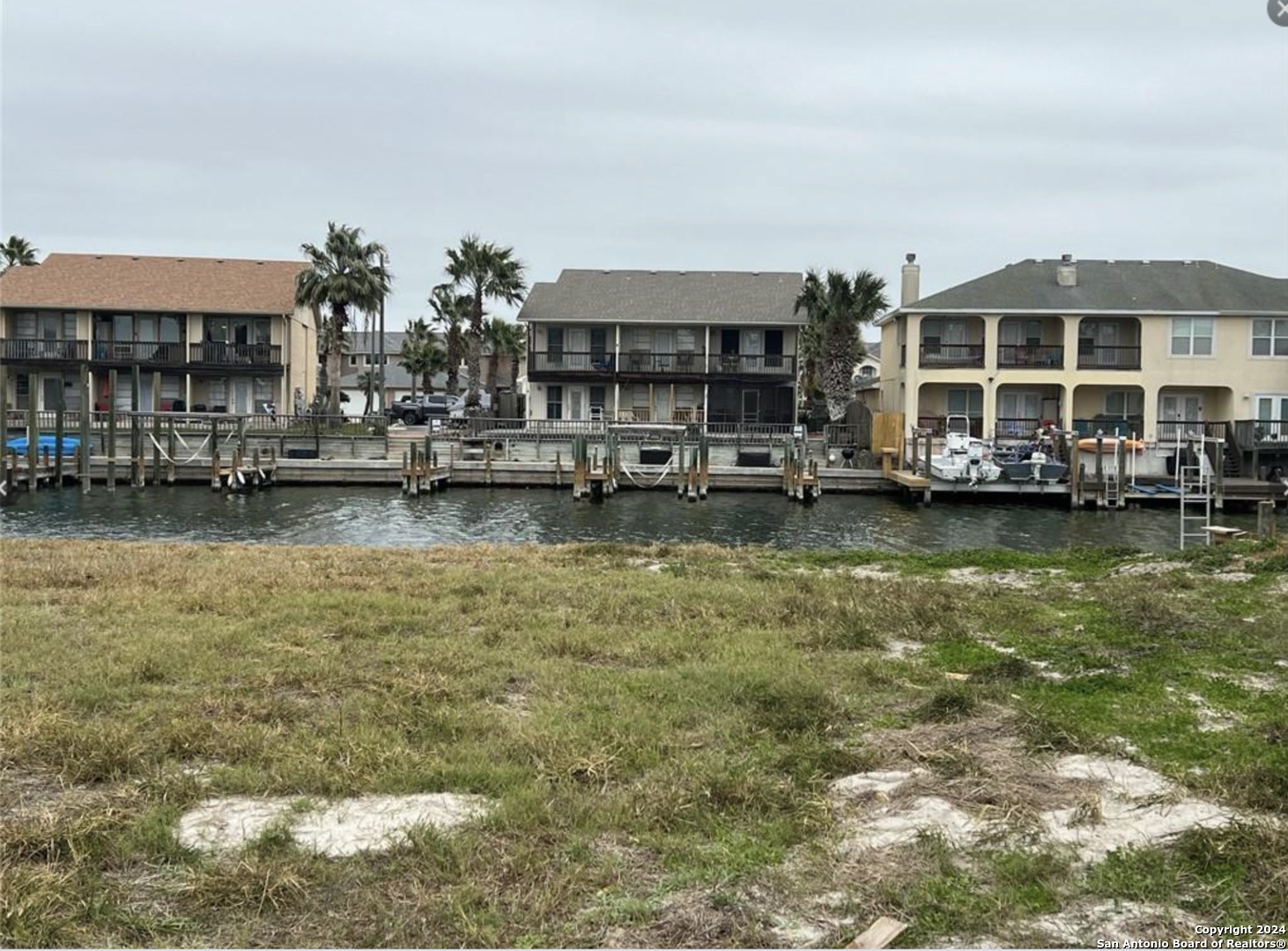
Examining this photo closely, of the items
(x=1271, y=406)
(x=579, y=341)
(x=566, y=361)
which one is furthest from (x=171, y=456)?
(x=1271, y=406)

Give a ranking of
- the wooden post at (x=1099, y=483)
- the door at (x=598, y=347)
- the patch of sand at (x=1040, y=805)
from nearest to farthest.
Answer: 1. the patch of sand at (x=1040, y=805)
2. the wooden post at (x=1099, y=483)
3. the door at (x=598, y=347)

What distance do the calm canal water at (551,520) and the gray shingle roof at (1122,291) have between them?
11184 mm

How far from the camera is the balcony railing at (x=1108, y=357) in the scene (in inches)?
1799

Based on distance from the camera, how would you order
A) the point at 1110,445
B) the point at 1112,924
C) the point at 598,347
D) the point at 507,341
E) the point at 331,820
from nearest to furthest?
1. the point at 1112,924
2. the point at 331,820
3. the point at 1110,445
4. the point at 598,347
5. the point at 507,341

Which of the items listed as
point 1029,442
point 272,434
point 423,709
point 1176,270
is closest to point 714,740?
point 423,709

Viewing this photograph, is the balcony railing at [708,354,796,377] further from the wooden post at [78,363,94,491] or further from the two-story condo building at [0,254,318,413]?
the wooden post at [78,363,94,491]

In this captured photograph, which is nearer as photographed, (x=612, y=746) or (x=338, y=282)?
(x=612, y=746)

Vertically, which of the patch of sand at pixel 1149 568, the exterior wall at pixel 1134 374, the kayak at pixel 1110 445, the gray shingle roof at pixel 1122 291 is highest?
the gray shingle roof at pixel 1122 291

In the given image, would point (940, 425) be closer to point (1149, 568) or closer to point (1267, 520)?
point (1267, 520)

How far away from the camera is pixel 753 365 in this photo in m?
53.2

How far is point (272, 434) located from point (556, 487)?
13.0m

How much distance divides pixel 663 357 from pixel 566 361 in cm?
485

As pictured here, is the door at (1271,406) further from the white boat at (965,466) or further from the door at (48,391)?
the door at (48,391)

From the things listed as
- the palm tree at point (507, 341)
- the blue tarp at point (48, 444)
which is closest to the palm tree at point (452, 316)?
the palm tree at point (507, 341)
